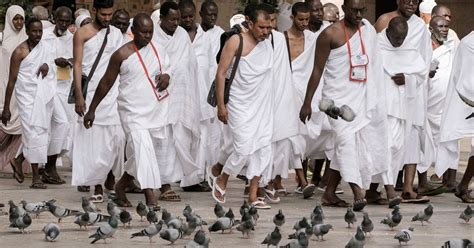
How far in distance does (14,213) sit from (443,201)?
15.8ft

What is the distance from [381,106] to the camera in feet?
47.9

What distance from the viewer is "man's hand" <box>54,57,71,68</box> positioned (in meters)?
17.5

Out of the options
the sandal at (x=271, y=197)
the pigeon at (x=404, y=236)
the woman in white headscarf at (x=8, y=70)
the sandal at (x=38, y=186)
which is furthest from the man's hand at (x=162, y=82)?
the woman in white headscarf at (x=8, y=70)

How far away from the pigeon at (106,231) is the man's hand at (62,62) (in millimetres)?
5748

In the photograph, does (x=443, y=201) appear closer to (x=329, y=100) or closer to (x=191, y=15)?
(x=329, y=100)

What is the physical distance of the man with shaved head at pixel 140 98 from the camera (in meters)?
14.1

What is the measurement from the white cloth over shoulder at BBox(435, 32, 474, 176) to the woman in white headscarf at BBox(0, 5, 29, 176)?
5.07 metres

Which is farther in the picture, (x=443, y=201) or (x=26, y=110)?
(x=26, y=110)

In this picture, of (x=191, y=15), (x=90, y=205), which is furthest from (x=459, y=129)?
(x=90, y=205)

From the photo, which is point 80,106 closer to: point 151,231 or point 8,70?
point 151,231

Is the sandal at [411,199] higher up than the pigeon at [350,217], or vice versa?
the pigeon at [350,217]

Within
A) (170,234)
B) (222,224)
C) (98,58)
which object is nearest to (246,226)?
(222,224)

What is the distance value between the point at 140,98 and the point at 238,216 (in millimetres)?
1409

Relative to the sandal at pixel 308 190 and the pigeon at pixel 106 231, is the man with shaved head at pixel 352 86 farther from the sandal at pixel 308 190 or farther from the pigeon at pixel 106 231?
the pigeon at pixel 106 231
